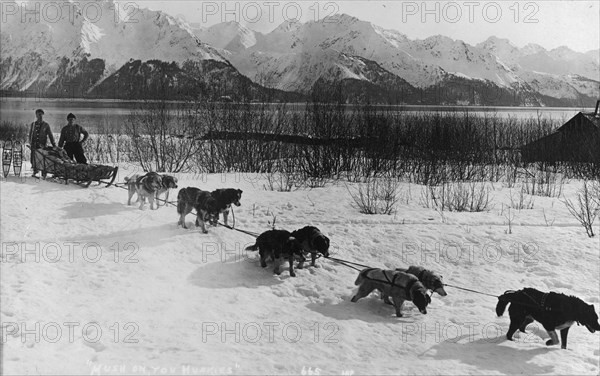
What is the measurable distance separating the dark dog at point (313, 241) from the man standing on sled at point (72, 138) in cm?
810

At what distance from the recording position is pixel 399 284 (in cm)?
644

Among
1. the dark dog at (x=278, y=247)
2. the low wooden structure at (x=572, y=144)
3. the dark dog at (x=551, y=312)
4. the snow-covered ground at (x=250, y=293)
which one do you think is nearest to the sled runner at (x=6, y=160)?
the snow-covered ground at (x=250, y=293)

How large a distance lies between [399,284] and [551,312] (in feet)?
6.13

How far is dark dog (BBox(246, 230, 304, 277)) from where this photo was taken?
7379 mm

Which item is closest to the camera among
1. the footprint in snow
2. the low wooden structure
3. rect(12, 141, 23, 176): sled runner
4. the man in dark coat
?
the footprint in snow

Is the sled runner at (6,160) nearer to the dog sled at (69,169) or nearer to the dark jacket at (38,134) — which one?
the dark jacket at (38,134)

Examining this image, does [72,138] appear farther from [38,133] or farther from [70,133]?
[38,133]

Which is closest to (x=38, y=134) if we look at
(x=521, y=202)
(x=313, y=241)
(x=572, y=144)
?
(x=313, y=241)

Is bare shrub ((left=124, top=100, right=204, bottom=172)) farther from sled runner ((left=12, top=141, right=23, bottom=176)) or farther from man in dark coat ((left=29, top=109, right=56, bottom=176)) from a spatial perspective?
sled runner ((left=12, top=141, right=23, bottom=176))

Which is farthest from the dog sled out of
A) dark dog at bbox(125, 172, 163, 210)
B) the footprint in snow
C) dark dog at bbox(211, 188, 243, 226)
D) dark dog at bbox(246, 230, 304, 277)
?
the footprint in snow

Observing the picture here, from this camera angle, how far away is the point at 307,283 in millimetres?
7406

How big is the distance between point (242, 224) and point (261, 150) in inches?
462

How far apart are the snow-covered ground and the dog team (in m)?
0.26

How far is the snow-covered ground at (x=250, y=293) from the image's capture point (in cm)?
520
